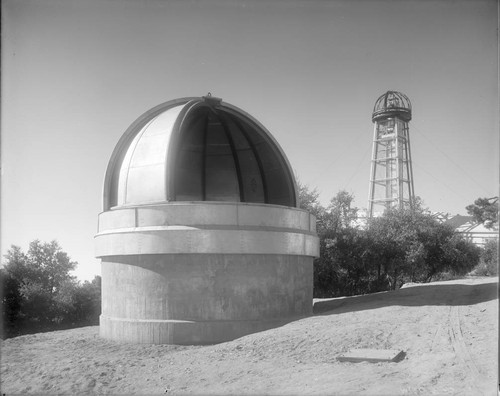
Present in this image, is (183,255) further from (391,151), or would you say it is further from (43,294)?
(391,151)

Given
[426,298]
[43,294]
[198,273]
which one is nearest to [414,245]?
[426,298]

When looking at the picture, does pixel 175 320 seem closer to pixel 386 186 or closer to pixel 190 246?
pixel 190 246

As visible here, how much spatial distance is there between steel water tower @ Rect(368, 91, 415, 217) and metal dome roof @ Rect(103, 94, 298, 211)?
32554 millimetres

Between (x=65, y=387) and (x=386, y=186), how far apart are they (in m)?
45.0

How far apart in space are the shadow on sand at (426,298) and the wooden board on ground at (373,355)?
4.78 metres

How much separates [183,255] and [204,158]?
6.11m

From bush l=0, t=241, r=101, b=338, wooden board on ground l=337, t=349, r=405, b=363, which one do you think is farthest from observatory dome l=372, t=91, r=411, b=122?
wooden board on ground l=337, t=349, r=405, b=363

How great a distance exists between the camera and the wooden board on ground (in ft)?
31.6

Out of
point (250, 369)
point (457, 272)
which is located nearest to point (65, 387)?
point (250, 369)

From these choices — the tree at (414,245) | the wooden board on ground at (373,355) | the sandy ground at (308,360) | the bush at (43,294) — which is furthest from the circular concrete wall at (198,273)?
the bush at (43,294)

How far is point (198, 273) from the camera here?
558 inches

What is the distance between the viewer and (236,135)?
19922 mm

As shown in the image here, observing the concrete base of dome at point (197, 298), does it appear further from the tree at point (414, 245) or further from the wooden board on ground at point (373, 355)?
the tree at point (414, 245)

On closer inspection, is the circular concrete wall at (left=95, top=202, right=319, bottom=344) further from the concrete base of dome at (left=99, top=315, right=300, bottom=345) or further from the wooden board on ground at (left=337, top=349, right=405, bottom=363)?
the wooden board on ground at (left=337, top=349, right=405, bottom=363)
